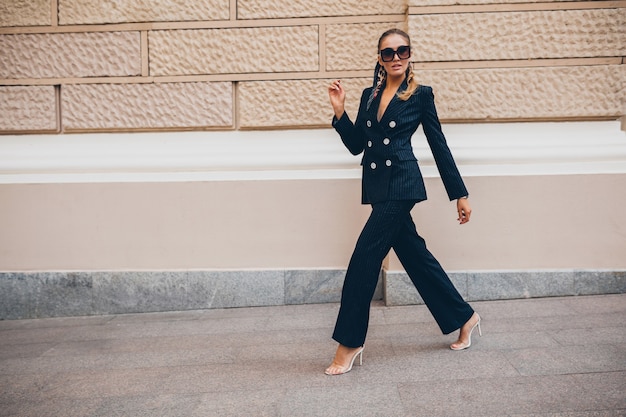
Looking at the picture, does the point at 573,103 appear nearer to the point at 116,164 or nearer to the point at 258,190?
the point at 258,190

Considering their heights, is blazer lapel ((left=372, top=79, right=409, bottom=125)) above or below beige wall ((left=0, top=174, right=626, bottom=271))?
above

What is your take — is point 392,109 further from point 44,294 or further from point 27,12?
point 27,12

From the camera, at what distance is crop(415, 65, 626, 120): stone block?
5.04m

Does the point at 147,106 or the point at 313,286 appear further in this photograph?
the point at 147,106

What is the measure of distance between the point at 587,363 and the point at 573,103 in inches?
91.5

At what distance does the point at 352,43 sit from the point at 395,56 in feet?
5.69

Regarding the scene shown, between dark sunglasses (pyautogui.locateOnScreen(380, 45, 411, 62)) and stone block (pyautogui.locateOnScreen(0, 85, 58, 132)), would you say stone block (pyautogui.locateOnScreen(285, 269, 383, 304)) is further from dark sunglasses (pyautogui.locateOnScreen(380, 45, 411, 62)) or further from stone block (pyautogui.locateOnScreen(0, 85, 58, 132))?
stone block (pyautogui.locateOnScreen(0, 85, 58, 132))

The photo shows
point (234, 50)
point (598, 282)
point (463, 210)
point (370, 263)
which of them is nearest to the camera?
point (370, 263)

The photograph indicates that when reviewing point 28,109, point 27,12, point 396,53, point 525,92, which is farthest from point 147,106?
point 525,92

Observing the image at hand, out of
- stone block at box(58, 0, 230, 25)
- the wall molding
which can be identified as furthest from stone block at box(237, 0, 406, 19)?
the wall molding

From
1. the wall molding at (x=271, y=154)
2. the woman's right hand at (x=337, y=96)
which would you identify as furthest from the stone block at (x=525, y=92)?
the woman's right hand at (x=337, y=96)

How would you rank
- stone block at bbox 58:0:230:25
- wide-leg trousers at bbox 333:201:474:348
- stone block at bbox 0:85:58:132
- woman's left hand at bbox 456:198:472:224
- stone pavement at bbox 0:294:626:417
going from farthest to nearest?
stone block at bbox 0:85:58:132 → stone block at bbox 58:0:230:25 → woman's left hand at bbox 456:198:472:224 → wide-leg trousers at bbox 333:201:474:348 → stone pavement at bbox 0:294:626:417

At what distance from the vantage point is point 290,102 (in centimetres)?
533

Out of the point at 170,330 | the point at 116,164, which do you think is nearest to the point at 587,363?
the point at 170,330
